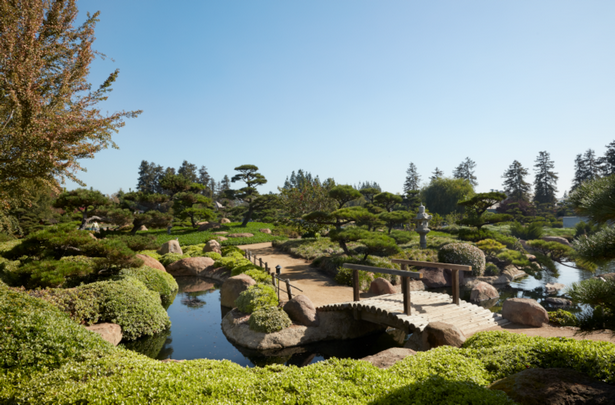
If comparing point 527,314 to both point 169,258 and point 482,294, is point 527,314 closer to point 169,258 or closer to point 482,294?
point 482,294

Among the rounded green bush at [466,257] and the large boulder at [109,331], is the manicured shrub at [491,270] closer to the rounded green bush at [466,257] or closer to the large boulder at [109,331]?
the rounded green bush at [466,257]

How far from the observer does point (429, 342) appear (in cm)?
695

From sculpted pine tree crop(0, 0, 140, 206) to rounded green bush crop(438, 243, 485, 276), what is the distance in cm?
1510

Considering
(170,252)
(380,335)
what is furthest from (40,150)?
(170,252)

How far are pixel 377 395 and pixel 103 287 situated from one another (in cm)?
824

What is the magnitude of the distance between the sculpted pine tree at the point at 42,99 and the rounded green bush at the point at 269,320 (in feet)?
18.1

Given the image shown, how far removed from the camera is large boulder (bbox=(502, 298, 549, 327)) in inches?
337

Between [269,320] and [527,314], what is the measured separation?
698cm

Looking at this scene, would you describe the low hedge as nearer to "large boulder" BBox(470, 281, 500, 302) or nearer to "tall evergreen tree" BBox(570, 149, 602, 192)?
"large boulder" BBox(470, 281, 500, 302)

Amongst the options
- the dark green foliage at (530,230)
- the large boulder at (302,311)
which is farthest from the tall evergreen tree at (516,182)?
the large boulder at (302,311)

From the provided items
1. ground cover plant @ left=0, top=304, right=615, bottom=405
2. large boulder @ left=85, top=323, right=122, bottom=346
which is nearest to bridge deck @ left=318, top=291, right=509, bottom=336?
ground cover plant @ left=0, top=304, right=615, bottom=405

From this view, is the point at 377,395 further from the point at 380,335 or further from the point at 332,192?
the point at 332,192

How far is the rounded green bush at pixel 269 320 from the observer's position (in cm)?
863

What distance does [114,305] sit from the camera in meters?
8.52
